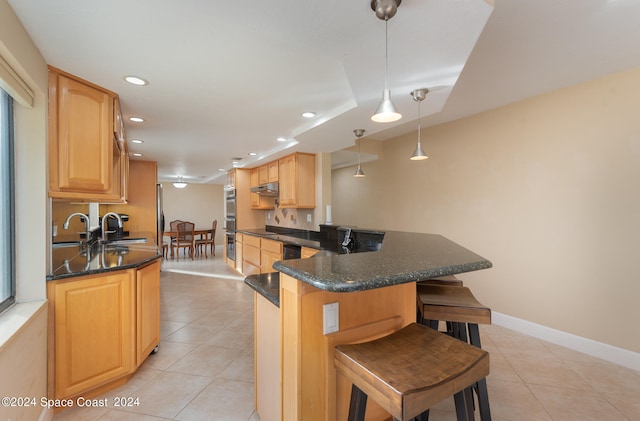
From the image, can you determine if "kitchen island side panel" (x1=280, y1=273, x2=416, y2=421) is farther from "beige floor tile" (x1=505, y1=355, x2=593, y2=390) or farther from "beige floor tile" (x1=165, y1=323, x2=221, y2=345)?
"beige floor tile" (x1=165, y1=323, x2=221, y2=345)

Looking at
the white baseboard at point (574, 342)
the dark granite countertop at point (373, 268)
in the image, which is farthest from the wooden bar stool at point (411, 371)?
the white baseboard at point (574, 342)

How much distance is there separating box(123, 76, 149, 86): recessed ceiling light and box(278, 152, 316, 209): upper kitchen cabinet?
2.28 meters

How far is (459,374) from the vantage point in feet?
2.89

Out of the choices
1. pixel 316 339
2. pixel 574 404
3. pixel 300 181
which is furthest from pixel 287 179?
pixel 574 404

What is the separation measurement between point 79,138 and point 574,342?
4435 millimetres

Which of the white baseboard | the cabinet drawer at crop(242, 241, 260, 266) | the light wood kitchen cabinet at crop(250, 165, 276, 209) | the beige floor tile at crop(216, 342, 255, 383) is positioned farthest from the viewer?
the light wood kitchen cabinet at crop(250, 165, 276, 209)

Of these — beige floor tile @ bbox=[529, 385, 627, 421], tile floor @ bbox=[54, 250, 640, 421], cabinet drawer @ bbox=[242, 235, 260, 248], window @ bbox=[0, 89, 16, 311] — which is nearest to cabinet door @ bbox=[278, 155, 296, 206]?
cabinet drawer @ bbox=[242, 235, 260, 248]

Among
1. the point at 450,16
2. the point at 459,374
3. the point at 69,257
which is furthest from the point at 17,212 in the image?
the point at 450,16

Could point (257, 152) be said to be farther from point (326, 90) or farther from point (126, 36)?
point (126, 36)

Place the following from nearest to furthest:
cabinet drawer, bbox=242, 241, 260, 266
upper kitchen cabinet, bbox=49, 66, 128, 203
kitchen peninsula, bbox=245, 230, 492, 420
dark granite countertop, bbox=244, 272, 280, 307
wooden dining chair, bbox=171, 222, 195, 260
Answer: kitchen peninsula, bbox=245, 230, 492, 420 < dark granite countertop, bbox=244, 272, 280, 307 < upper kitchen cabinet, bbox=49, 66, 128, 203 < cabinet drawer, bbox=242, 241, 260, 266 < wooden dining chair, bbox=171, 222, 195, 260

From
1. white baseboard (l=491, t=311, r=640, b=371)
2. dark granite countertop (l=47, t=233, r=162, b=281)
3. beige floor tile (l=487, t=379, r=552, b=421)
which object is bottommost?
beige floor tile (l=487, t=379, r=552, b=421)

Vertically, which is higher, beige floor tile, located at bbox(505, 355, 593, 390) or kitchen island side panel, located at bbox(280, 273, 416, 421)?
kitchen island side panel, located at bbox(280, 273, 416, 421)

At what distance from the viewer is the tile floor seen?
170 centimetres

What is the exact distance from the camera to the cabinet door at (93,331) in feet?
5.48
